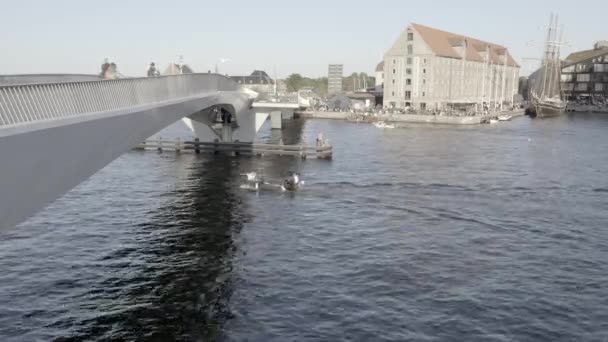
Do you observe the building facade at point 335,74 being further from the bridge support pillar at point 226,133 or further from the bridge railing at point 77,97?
the bridge railing at point 77,97

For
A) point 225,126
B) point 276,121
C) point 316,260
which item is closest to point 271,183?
point 316,260

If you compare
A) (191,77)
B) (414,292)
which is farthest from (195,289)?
(191,77)

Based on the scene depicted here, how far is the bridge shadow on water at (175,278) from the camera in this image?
20.6 metres

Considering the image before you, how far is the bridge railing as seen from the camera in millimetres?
15312

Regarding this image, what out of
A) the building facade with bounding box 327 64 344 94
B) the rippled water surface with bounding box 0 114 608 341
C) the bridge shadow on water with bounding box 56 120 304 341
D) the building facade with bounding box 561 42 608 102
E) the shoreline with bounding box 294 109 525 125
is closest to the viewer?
the bridge shadow on water with bounding box 56 120 304 341

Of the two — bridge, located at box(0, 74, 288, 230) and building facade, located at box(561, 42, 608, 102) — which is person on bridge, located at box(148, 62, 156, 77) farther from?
building facade, located at box(561, 42, 608, 102)

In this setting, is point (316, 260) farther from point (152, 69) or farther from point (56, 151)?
point (152, 69)

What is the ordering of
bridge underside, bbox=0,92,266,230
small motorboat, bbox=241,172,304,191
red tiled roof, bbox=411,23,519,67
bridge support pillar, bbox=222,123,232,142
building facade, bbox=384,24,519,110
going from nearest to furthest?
bridge underside, bbox=0,92,266,230
small motorboat, bbox=241,172,304,191
bridge support pillar, bbox=222,123,232,142
building facade, bbox=384,24,519,110
red tiled roof, bbox=411,23,519,67

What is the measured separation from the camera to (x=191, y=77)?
40.1 metres

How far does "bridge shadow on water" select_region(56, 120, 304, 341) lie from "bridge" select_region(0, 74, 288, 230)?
534 cm

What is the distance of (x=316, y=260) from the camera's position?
29.0 meters

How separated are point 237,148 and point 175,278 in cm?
4161

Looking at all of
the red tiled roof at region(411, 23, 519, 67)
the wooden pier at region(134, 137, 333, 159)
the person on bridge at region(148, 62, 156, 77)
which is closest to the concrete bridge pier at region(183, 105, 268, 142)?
the wooden pier at region(134, 137, 333, 159)

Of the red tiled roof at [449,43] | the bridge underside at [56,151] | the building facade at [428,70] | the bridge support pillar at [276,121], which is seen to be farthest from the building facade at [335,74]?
the bridge underside at [56,151]
